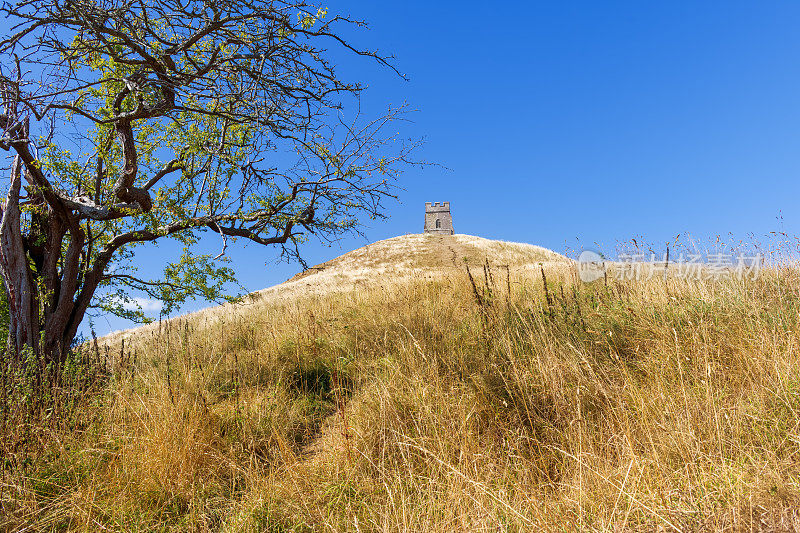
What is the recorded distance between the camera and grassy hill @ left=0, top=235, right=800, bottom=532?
91.6 inches

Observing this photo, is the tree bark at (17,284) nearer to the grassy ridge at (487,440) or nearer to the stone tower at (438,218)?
the grassy ridge at (487,440)

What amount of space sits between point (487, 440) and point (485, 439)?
89 mm

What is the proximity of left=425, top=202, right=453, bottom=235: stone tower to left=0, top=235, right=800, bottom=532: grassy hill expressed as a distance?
4992 cm

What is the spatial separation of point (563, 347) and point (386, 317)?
339 cm

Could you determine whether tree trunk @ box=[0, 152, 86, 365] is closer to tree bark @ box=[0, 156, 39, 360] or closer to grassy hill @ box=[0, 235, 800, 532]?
tree bark @ box=[0, 156, 39, 360]

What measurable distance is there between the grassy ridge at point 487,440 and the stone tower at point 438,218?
1971 inches

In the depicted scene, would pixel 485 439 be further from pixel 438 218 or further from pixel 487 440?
pixel 438 218

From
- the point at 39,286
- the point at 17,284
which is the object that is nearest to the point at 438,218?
the point at 39,286

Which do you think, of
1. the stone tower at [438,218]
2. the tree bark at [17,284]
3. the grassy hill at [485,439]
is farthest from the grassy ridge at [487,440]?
the stone tower at [438,218]

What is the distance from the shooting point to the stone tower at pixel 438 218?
180ft

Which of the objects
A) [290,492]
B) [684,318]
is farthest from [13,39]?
[684,318]

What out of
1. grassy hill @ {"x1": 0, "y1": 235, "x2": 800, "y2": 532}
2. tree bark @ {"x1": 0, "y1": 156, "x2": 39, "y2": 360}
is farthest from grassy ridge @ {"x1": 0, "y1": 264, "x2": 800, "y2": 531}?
tree bark @ {"x1": 0, "y1": 156, "x2": 39, "y2": 360}

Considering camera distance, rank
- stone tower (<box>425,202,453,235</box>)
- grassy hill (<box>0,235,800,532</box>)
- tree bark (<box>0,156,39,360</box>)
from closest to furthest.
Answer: grassy hill (<box>0,235,800,532</box>) < tree bark (<box>0,156,39,360</box>) < stone tower (<box>425,202,453,235</box>)

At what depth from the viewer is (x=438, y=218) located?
→ 2178 inches
